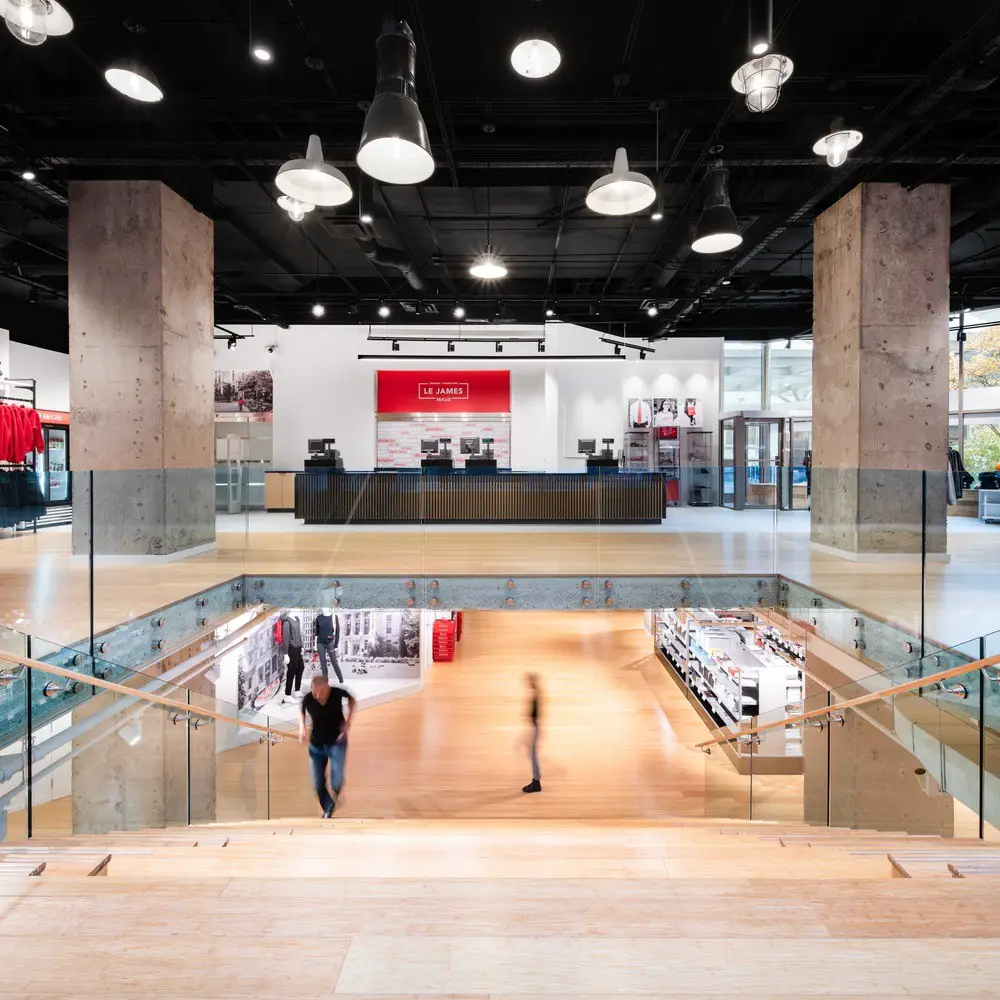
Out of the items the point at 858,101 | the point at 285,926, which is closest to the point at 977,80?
the point at 858,101

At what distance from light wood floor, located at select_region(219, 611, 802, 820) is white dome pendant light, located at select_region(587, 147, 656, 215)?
4.70 m

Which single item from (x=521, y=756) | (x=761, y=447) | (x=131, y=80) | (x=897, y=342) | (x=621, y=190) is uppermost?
(x=131, y=80)

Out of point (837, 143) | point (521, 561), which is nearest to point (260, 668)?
point (521, 561)

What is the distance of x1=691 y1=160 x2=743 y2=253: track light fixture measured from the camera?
549 centimetres

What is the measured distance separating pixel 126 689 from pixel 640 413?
485 inches

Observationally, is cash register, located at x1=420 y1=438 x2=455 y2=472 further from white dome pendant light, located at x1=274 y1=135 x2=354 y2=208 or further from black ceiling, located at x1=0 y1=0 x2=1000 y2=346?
white dome pendant light, located at x1=274 y1=135 x2=354 y2=208

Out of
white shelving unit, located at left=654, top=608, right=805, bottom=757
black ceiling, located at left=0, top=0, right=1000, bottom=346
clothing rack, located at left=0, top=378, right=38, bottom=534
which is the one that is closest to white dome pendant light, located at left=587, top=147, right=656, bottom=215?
black ceiling, located at left=0, top=0, right=1000, bottom=346

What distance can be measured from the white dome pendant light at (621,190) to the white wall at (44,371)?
1159 cm

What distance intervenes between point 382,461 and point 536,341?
4.33 m

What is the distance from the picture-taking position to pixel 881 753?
3.73m

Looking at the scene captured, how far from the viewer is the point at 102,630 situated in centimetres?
413

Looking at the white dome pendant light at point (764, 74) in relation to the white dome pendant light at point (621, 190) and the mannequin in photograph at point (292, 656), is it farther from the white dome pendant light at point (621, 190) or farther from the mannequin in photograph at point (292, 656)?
the mannequin in photograph at point (292, 656)

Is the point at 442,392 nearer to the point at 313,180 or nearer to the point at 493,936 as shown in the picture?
the point at 313,180

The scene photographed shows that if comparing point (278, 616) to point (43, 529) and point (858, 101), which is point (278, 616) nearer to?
point (43, 529)
